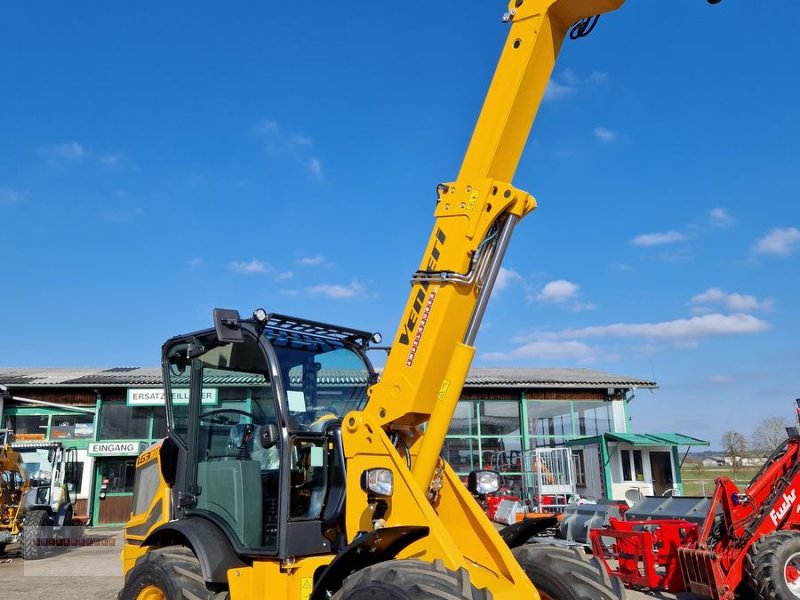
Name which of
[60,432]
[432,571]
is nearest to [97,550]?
[60,432]

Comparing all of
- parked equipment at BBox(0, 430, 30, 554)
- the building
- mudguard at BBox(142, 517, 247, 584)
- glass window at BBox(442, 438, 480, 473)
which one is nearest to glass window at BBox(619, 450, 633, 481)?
the building

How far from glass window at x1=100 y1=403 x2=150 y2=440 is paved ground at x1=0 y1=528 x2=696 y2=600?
4.55 metres

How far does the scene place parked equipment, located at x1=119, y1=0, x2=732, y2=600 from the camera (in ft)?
13.1

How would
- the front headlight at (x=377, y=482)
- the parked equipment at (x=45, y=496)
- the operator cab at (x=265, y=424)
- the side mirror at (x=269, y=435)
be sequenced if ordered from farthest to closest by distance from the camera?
1. the parked equipment at (x=45, y=496)
2. the operator cab at (x=265, y=424)
3. the side mirror at (x=269, y=435)
4. the front headlight at (x=377, y=482)

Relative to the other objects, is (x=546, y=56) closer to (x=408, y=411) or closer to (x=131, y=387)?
(x=408, y=411)

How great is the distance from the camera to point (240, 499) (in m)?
4.81

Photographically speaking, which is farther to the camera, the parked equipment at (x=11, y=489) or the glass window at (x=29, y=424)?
the glass window at (x=29, y=424)

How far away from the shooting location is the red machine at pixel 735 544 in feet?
25.6

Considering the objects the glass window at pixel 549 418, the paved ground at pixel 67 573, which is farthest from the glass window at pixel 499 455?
the paved ground at pixel 67 573

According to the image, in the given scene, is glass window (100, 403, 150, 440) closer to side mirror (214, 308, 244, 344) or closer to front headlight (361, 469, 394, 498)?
side mirror (214, 308, 244, 344)

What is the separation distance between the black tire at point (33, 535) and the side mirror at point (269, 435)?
512 inches

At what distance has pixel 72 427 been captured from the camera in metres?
21.9

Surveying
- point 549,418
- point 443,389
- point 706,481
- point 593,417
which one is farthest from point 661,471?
point 443,389

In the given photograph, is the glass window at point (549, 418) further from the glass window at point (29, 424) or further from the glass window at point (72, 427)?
the glass window at point (29, 424)
